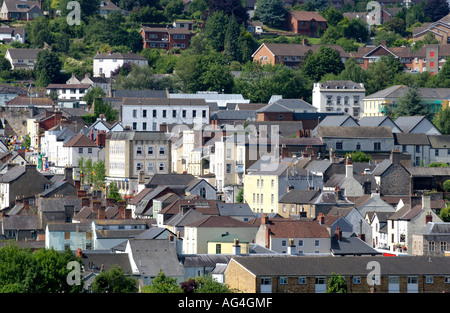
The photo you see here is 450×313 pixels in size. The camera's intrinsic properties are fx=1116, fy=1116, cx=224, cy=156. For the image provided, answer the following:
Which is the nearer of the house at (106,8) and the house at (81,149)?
the house at (81,149)

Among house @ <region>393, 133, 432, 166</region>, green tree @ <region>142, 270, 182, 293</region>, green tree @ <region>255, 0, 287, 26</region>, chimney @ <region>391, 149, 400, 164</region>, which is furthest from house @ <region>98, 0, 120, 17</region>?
green tree @ <region>142, 270, 182, 293</region>

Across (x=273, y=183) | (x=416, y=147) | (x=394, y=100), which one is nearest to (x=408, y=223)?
(x=273, y=183)

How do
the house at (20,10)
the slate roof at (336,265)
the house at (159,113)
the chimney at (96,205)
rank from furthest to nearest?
1. the house at (20,10)
2. the house at (159,113)
3. the chimney at (96,205)
4. the slate roof at (336,265)

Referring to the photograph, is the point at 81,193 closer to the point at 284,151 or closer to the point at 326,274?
the point at 284,151

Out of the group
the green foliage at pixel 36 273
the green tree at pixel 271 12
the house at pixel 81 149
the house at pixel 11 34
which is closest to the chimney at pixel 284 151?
the house at pixel 81 149

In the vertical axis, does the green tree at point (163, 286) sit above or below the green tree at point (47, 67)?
above

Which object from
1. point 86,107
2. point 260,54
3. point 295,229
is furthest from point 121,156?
point 260,54

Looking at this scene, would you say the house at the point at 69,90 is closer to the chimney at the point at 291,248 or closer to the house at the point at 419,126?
the house at the point at 419,126
